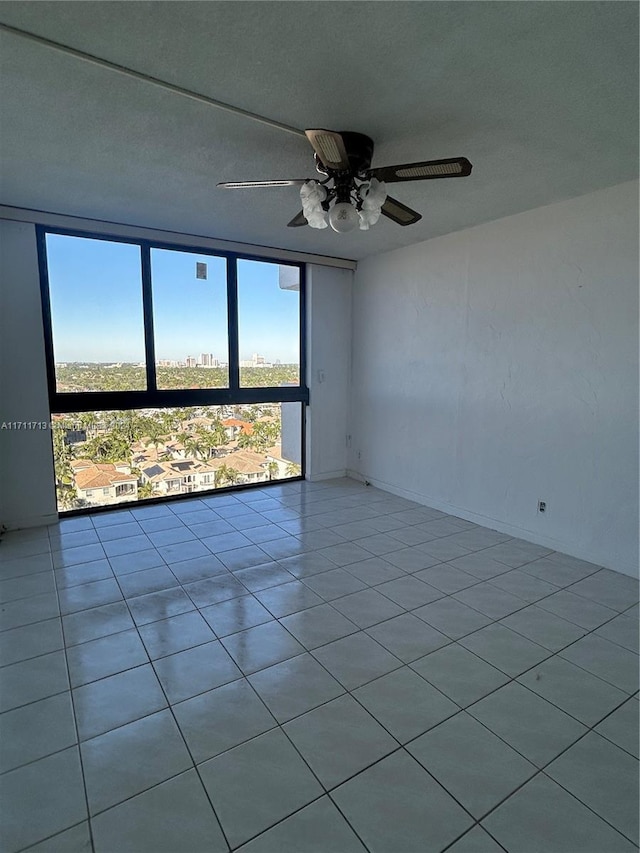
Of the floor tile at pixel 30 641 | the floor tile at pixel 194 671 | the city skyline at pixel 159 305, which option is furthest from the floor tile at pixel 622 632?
the city skyline at pixel 159 305

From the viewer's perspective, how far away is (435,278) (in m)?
3.94

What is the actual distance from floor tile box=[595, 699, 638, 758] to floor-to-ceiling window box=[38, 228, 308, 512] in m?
3.68

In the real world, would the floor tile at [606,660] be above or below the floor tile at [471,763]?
above

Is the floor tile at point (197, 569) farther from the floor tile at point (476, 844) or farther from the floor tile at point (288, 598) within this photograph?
the floor tile at point (476, 844)

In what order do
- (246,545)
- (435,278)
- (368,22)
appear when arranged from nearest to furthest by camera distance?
(368,22) → (246,545) → (435,278)

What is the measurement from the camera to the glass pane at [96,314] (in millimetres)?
3600

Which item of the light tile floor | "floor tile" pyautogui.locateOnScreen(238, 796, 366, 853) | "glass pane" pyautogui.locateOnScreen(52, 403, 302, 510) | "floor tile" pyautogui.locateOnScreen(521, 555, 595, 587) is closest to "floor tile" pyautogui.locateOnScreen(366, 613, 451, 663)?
the light tile floor

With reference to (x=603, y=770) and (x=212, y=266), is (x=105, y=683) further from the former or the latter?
(x=212, y=266)

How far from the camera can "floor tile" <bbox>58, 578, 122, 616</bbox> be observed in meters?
2.40

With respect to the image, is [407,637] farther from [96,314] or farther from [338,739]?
[96,314]

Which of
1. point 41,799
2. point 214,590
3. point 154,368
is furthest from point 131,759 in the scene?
point 154,368

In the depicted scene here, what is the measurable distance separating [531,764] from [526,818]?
210 millimetres

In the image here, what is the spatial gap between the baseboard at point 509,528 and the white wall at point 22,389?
10.7 feet

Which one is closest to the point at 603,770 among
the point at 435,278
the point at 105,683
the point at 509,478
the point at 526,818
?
the point at 526,818
